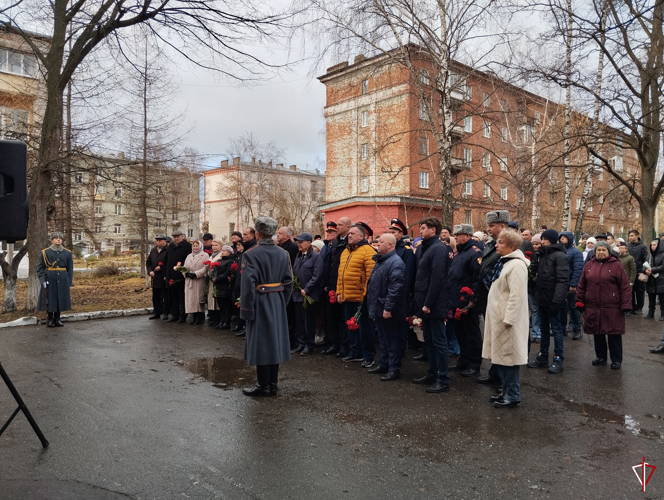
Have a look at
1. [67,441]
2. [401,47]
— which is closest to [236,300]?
[67,441]

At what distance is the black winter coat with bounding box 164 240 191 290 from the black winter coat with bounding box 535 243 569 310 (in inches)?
308

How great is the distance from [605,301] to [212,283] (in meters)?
7.51

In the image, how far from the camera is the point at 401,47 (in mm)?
13789

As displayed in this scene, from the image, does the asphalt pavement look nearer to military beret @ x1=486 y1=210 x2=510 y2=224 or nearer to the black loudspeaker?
the black loudspeaker

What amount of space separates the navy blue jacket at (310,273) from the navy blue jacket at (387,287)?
149 cm

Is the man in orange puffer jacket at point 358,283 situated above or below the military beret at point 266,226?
below

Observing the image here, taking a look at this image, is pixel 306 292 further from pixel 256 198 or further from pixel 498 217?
pixel 256 198

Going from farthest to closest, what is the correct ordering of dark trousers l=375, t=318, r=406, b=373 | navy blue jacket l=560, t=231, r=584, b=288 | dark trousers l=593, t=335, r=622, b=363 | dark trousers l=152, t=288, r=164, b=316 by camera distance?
dark trousers l=152, t=288, r=164, b=316, navy blue jacket l=560, t=231, r=584, b=288, dark trousers l=593, t=335, r=622, b=363, dark trousers l=375, t=318, r=406, b=373

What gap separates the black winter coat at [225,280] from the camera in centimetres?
1059

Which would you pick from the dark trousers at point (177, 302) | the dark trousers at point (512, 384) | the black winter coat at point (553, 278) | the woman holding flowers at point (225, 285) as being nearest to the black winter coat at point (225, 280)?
the woman holding flowers at point (225, 285)

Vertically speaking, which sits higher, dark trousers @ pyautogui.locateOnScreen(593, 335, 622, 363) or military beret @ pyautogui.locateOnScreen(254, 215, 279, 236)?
military beret @ pyautogui.locateOnScreen(254, 215, 279, 236)

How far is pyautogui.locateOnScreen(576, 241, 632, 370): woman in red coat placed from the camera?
286 inches

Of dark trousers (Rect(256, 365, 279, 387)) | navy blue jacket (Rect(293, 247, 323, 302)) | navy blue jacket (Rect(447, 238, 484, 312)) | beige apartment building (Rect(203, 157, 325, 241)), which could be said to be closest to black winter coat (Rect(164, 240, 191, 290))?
navy blue jacket (Rect(293, 247, 323, 302))

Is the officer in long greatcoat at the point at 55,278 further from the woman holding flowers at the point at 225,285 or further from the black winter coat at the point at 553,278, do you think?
the black winter coat at the point at 553,278
